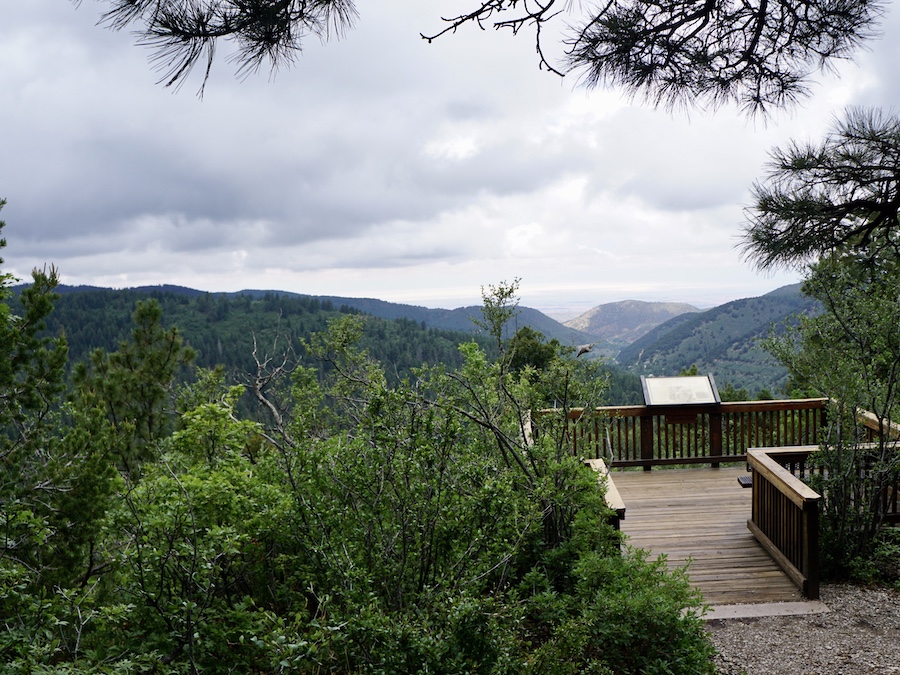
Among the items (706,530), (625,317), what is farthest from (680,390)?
(625,317)

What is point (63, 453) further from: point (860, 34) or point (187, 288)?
point (187, 288)

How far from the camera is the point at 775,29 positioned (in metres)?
3.47

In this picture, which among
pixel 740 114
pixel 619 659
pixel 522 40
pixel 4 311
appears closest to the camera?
pixel 619 659

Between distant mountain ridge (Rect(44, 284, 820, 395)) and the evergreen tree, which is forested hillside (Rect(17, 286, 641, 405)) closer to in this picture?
distant mountain ridge (Rect(44, 284, 820, 395))

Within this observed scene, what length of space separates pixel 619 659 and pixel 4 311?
4.67 meters

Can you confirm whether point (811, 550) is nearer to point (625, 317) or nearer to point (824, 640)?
point (824, 640)

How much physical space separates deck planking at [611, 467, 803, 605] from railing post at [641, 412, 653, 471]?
0.61ft

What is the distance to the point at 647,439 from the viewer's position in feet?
23.9

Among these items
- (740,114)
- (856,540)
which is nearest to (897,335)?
(856,540)

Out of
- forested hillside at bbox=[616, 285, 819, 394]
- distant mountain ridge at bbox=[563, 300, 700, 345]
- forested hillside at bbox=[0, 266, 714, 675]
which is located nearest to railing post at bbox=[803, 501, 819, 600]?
forested hillside at bbox=[0, 266, 714, 675]

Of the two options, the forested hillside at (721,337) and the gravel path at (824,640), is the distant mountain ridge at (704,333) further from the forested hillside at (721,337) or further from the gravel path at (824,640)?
the gravel path at (824,640)

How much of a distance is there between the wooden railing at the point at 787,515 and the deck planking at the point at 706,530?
0.33 ft

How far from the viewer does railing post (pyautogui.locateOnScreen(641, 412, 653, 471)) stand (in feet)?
23.9

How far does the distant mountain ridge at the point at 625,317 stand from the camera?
102562 mm
